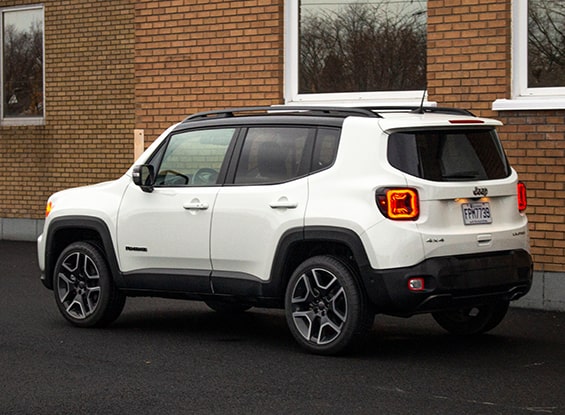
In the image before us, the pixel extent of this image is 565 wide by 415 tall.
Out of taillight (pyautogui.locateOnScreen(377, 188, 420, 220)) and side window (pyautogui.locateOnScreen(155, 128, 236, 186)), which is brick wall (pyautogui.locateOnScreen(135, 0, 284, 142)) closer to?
side window (pyautogui.locateOnScreen(155, 128, 236, 186))

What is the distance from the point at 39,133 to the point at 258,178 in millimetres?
10378

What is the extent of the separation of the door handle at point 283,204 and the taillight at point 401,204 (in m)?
0.81

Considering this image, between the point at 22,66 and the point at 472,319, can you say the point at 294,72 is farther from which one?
the point at 22,66

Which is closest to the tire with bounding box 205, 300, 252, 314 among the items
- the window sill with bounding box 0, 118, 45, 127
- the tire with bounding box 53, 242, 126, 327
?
the tire with bounding box 53, 242, 126, 327

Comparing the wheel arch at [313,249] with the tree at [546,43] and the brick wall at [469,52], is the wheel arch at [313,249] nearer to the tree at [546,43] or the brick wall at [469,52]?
the brick wall at [469,52]

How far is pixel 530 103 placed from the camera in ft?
39.1

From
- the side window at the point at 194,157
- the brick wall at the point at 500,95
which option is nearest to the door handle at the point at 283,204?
the side window at the point at 194,157

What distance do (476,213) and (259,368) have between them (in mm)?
1867

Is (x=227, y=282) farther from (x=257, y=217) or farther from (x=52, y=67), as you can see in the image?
(x=52, y=67)

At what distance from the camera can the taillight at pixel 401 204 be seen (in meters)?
8.34

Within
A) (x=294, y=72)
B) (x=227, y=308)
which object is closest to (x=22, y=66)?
(x=294, y=72)

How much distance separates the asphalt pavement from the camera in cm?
709

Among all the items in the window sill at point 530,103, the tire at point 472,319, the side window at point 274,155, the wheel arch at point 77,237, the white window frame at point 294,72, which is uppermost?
the white window frame at point 294,72

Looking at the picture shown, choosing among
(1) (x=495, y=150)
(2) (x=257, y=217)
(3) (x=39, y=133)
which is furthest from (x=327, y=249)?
(3) (x=39, y=133)
